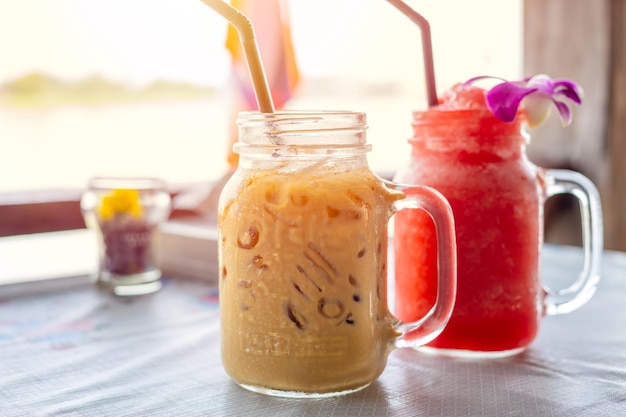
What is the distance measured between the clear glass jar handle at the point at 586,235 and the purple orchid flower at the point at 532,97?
0.07m

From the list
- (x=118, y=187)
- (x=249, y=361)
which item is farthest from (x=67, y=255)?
(x=249, y=361)

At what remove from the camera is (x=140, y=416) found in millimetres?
582

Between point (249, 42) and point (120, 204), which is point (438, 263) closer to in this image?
point (249, 42)

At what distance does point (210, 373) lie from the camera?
700 mm

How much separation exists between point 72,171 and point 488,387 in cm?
428

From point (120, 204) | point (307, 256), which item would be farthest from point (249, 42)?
point (120, 204)

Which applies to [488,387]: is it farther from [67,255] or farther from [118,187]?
[67,255]

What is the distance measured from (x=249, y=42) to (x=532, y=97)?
11.5 inches

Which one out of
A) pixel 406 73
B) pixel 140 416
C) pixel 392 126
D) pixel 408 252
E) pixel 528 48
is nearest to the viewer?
pixel 140 416

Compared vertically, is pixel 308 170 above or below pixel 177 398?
above

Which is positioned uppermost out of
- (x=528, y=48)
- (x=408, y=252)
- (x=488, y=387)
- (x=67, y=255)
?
(x=528, y=48)

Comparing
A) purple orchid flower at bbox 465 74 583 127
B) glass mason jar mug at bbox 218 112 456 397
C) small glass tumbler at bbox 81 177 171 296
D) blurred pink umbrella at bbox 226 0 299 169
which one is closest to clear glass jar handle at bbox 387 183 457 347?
glass mason jar mug at bbox 218 112 456 397

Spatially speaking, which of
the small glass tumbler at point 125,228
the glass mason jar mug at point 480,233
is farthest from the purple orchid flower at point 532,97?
the small glass tumbler at point 125,228

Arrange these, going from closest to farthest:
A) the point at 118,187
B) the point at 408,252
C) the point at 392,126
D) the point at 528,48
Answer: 1. the point at 408,252
2. the point at 118,187
3. the point at 528,48
4. the point at 392,126
